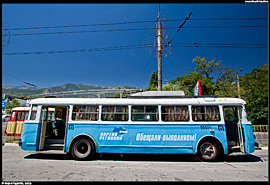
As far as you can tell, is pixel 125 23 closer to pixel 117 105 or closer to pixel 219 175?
pixel 117 105

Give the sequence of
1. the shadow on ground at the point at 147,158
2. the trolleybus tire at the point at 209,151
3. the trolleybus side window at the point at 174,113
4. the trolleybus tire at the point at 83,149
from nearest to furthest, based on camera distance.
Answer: the trolleybus tire at the point at 209,151 → the trolleybus tire at the point at 83,149 → the trolleybus side window at the point at 174,113 → the shadow on ground at the point at 147,158

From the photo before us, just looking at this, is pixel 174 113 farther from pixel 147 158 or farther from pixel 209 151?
pixel 147 158

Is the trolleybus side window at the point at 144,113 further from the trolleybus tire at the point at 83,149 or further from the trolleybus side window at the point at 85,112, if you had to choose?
the trolleybus tire at the point at 83,149

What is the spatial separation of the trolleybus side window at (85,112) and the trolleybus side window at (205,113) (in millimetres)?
4572

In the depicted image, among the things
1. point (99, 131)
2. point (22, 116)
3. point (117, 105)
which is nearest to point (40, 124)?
point (99, 131)

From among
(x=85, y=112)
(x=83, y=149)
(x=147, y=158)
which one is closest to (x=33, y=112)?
(x=85, y=112)

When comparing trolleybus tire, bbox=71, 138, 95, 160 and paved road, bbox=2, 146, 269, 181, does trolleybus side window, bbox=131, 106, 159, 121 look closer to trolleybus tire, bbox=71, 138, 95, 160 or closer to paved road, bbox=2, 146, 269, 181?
paved road, bbox=2, 146, 269, 181

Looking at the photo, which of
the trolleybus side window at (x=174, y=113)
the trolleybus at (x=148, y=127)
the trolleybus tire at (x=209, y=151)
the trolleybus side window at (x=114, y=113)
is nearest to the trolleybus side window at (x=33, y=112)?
the trolleybus at (x=148, y=127)

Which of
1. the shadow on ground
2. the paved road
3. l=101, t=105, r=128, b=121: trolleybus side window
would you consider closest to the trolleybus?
l=101, t=105, r=128, b=121: trolleybus side window

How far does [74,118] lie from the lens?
6902 mm

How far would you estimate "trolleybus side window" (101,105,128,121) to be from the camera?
6.78 meters

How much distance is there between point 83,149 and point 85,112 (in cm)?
170

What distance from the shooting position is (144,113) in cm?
675

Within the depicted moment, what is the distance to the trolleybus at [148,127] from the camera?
6.46m
